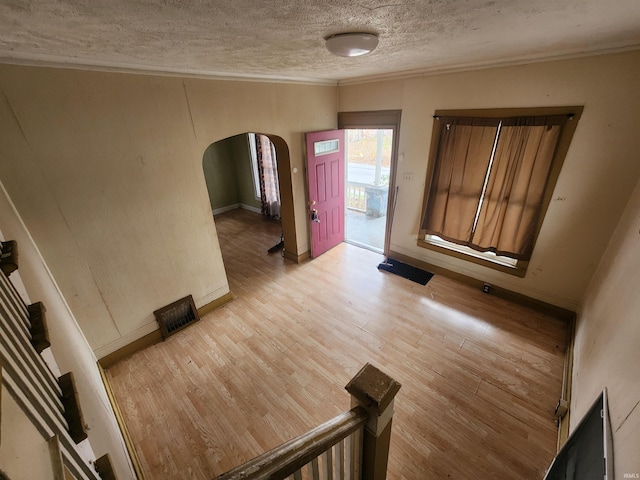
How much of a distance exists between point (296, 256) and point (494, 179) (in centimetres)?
285

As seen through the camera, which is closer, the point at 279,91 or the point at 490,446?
the point at 490,446

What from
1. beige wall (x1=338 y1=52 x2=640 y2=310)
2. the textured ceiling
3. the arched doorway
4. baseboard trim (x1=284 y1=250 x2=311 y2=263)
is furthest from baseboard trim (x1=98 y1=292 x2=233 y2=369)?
the arched doorway

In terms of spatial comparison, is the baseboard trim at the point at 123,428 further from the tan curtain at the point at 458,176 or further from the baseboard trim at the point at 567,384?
the tan curtain at the point at 458,176

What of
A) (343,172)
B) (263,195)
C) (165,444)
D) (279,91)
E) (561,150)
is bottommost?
(165,444)

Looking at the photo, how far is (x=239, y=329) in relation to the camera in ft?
9.95

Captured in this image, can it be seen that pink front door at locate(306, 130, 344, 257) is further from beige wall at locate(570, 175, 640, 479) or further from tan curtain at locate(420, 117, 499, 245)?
beige wall at locate(570, 175, 640, 479)

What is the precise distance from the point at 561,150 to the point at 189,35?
3226 millimetres

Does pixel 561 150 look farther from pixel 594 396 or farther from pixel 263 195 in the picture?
pixel 263 195

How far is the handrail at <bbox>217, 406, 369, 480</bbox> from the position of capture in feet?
2.62

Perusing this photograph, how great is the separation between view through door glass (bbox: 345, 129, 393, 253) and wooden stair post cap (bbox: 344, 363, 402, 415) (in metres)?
3.80

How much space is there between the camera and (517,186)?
281cm

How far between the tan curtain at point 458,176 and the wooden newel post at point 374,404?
2.75 metres

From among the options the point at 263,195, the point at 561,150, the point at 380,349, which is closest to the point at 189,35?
the point at 380,349

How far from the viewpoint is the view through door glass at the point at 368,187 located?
18.0ft
